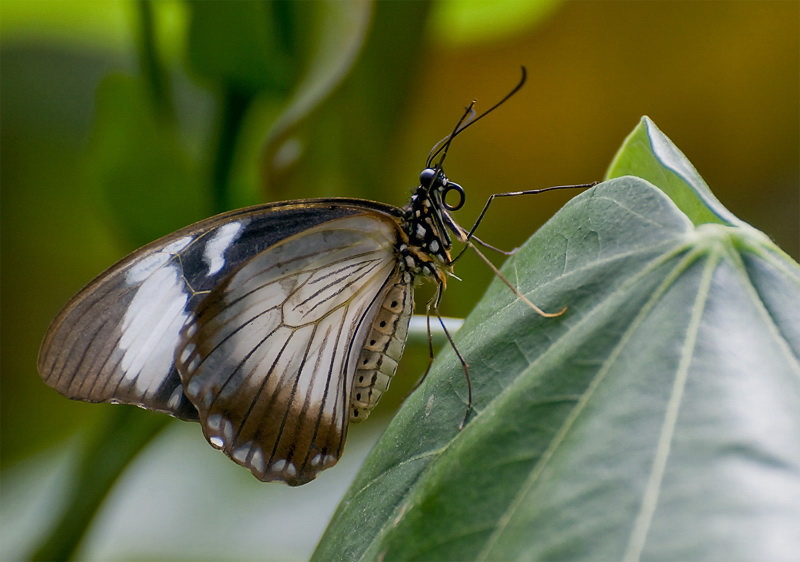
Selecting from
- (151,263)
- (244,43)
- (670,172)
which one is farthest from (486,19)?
(670,172)

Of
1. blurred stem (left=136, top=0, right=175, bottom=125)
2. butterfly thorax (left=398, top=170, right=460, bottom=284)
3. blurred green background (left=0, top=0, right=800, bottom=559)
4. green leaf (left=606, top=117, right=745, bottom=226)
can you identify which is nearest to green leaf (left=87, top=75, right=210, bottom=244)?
blurred stem (left=136, top=0, right=175, bottom=125)

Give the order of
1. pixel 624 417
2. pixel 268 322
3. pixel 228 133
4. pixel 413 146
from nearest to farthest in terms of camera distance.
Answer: pixel 624 417 → pixel 268 322 → pixel 228 133 → pixel 413 146

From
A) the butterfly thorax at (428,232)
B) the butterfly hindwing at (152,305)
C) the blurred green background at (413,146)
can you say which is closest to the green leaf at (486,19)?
the blurred green background at (413,146)

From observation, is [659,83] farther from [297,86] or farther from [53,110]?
[53,110]

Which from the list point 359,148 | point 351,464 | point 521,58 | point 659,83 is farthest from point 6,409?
point 659,83

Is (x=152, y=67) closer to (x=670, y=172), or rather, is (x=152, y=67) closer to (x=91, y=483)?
(x=91, y=483)

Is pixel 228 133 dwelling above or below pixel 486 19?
below
